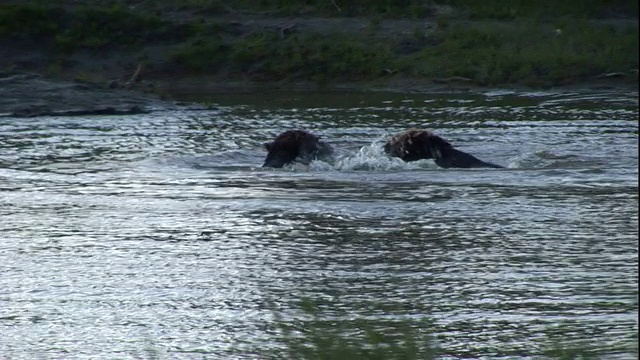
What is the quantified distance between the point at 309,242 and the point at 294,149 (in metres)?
4.05

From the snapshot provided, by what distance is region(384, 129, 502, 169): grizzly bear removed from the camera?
13.0 metres

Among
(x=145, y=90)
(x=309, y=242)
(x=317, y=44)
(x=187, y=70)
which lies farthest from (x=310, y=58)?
(x=309, y=242)

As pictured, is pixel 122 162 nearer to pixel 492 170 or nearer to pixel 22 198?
pixel 22 198

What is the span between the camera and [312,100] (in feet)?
72.4

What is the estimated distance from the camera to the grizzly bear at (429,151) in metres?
13.0

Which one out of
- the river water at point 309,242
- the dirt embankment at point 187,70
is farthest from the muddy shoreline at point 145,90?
the river water at point 309,242

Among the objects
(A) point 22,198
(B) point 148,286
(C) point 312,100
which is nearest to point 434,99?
(C) point 312,100

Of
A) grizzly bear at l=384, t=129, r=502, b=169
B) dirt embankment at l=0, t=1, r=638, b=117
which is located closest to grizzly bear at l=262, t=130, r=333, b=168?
grizzly bear at l=384, t=129, r=502, b=169

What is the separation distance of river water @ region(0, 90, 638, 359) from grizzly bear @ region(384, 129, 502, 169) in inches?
5.0

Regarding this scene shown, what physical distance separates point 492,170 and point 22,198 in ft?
14.6

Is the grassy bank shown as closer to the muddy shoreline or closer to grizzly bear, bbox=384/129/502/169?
the muddy shoreline

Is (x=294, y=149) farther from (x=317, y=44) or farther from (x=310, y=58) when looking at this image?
(x=317, y=44)

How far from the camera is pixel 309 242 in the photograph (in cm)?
933

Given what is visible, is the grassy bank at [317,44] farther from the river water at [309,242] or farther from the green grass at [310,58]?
the river water at [309,242]
